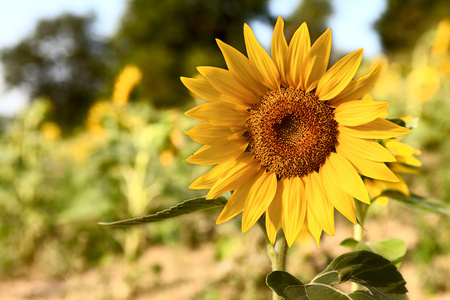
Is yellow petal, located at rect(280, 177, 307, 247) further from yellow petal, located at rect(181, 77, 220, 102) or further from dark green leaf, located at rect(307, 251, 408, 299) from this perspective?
yellow petal, located at rect(181, 77, 220, 102)

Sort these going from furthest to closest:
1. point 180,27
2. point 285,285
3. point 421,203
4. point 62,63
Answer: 1. point 62,63
2. point 180,27
3. point 421,203
4. point 285,285

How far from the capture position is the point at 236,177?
81 centimetres

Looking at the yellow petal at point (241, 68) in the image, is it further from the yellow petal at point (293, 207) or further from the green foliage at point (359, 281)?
the green foliage at point (359, 281)

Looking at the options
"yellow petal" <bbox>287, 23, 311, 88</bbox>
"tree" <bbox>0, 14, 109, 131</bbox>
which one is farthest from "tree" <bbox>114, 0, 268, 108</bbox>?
"yellow petal" <bbox>287, 23, 311, 88</bbox>

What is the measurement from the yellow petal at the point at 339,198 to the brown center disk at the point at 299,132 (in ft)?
0.19

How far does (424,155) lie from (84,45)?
24.6m

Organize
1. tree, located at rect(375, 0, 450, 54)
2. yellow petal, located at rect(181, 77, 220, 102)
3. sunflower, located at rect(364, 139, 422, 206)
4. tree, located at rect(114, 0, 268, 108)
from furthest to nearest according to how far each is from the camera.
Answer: tree, located at rect(375, 0, 450, 54), tree, located at rect(114, 0, 268, 108), sunflower, located at rect(364, 139, 422, 206), yellow petal, located at rect(181, 77, 220, 102)

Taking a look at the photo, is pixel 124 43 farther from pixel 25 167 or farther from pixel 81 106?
pixel 25 167

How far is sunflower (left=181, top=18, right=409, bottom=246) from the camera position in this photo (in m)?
0.77

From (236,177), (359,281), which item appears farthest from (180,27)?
(359,281)

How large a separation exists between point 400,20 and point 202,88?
2840 centimetres

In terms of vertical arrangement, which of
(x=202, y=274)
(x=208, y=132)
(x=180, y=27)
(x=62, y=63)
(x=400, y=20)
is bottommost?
(x=202, y=274)

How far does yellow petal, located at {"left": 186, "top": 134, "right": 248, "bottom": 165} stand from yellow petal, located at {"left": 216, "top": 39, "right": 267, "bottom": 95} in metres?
0.12

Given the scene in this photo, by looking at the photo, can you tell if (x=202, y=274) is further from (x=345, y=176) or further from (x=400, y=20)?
(x=400, y=20)
